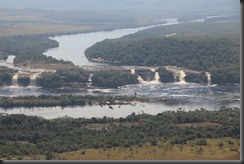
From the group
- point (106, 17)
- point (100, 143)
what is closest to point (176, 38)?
point (100, 143)

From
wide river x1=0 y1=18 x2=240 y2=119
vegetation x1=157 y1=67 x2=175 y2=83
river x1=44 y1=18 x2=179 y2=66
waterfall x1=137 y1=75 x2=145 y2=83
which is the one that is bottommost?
wide river x1=0 y1=18 x2=240 y2=119

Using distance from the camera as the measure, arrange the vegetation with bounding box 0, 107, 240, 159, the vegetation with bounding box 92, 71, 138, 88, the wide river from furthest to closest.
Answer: the vegetation with bounding box 92, 71, 138, 88 < the wide river < the vegetation with bounding box 0, 107, 240, 159

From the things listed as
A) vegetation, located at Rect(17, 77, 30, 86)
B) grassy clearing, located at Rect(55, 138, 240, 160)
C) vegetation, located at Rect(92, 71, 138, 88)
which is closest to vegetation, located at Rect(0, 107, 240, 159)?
grassy clearing, located at Rect(55, 138, 240, 160)

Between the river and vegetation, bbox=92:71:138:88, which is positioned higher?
the river

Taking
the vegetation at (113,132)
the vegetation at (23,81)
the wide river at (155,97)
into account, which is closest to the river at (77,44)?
the vegetation at (23,81)

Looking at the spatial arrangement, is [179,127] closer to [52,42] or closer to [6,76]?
[6,76]

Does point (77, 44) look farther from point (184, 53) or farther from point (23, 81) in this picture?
point (23, 81)

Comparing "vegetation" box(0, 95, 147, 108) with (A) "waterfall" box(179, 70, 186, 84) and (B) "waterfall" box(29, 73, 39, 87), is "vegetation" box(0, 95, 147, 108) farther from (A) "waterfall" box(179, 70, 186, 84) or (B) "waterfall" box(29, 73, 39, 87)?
(A) "waterfall" box(179, 70, 186, 84)
